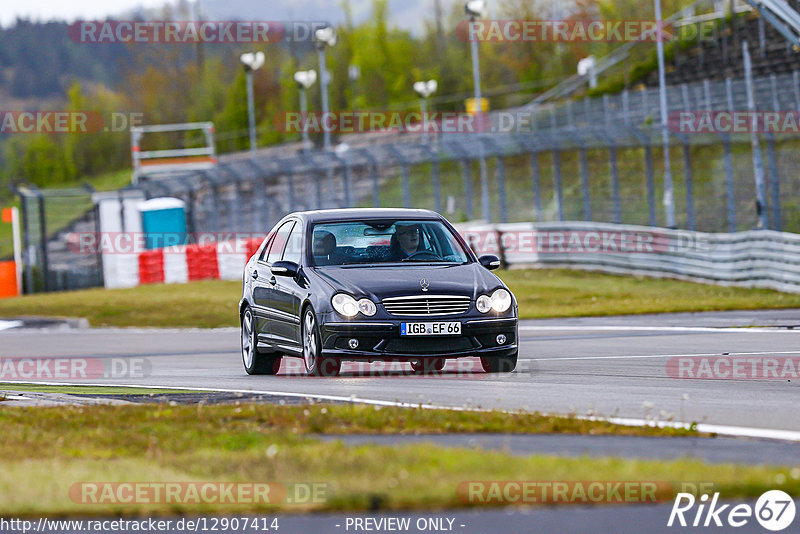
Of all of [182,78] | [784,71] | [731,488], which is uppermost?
[182,78]

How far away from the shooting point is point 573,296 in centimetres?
2672

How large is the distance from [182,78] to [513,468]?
154 meters

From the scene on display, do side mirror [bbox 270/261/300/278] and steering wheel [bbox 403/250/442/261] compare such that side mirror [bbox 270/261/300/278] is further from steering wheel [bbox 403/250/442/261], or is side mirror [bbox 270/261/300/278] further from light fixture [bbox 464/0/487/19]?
light fixture [bbox 464/0/487/19]

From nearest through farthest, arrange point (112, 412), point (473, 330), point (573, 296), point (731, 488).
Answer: point (731, 488)
point (112, 412)
point (473, 330)
point (573, 296)

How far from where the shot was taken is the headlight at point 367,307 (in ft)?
38.0

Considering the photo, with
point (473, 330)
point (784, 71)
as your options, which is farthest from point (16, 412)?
point (784, 71)

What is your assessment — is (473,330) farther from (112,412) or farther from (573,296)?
(573,296)

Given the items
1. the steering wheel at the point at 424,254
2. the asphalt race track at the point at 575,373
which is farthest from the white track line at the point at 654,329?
the steering wheel at the point at 424,254

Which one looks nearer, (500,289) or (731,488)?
(731,488)

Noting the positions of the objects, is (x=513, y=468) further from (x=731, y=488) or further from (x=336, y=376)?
(x=336, y=376)

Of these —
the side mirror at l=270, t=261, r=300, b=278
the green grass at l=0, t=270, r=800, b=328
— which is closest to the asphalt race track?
the side mirror at l=270, t=261, r=300, b=278

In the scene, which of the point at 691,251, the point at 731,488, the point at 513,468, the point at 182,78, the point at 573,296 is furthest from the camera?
the point at 182,78

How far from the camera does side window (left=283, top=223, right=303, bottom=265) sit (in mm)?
12812

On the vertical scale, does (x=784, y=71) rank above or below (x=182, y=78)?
below
